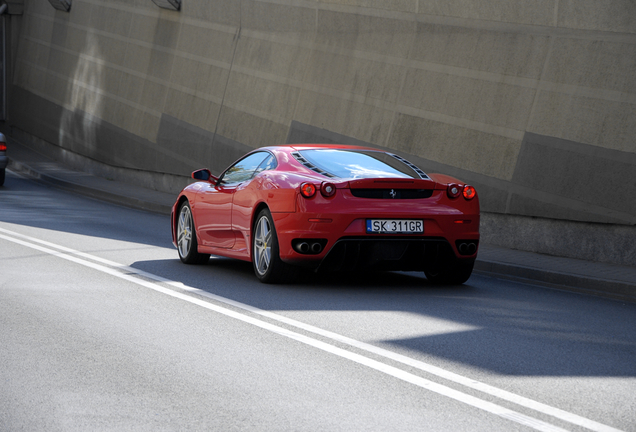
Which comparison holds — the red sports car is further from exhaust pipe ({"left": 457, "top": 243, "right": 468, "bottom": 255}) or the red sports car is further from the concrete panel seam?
the concrete panel seam

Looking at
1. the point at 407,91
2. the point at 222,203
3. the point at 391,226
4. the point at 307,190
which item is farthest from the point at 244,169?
the point at 407,91

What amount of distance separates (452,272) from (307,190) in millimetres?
1809

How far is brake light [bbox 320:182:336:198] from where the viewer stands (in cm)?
832

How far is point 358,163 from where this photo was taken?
903 centimetres

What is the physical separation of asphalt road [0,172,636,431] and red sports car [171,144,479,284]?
29 cm

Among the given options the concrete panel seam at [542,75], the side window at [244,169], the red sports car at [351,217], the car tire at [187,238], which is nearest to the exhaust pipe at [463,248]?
the red sports car at [351,217]

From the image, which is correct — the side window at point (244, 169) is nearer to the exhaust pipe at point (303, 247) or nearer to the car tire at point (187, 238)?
the car tire at point (187, 238)

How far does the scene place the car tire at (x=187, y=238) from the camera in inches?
416

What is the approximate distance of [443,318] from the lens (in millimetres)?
7129

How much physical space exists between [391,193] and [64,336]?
3.33 metres

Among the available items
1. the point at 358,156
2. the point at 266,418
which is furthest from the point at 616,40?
the point at 266,418

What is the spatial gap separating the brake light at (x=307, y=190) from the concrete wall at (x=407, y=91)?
4573mm

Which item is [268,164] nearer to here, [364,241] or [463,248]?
[364,241]

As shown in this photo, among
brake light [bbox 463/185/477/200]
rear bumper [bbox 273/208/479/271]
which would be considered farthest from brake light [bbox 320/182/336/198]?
brake light [bbox 463/185/477/200]
